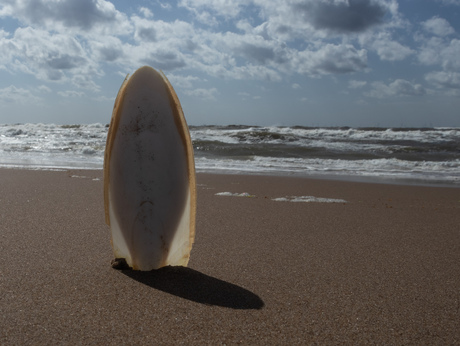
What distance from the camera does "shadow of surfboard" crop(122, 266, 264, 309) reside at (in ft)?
5.35

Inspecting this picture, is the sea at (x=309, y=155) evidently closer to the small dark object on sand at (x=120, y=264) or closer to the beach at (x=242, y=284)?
the beach at (x=242, y=284)

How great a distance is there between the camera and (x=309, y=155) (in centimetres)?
1441

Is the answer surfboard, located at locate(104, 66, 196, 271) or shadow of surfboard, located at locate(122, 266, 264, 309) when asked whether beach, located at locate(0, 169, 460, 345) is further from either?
surfboard, located at locate(104, 66, 196, 271)

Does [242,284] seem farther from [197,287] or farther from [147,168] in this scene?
[147,168]

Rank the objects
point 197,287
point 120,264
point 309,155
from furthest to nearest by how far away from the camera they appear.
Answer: point 309,155 → point 120,264 → point 197,287

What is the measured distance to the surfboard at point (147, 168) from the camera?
6.02ft

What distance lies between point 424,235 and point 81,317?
2.26 metres

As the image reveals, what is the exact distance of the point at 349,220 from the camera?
132 inches

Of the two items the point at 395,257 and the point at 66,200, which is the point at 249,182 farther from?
the point at 395,257

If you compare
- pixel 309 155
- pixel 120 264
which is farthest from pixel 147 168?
pixel 309 155

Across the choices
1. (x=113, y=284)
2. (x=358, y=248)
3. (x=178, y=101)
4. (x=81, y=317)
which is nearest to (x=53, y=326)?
(x=81, y=317)

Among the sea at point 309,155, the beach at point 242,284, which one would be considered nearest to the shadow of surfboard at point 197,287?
the beach at point 242,284

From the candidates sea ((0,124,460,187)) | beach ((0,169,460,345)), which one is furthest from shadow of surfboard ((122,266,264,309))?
sea ((0,124,460,187))

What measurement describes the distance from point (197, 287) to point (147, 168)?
0.53 metres
